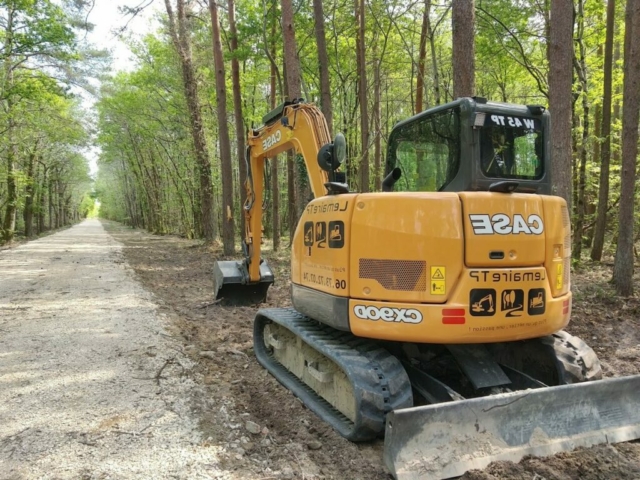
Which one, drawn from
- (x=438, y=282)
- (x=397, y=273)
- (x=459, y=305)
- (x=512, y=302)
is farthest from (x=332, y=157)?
(x=512, y=302)

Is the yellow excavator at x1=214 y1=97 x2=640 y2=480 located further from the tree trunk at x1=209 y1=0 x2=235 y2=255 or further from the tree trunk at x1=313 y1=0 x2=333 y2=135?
the tree trunk at x1=209 y1=0 x2=235 y2=255

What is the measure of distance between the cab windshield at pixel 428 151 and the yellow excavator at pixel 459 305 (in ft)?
0.06

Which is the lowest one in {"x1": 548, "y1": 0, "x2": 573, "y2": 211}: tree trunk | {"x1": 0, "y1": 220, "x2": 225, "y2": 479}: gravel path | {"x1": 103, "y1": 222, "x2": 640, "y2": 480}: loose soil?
{"x1": 103, "y1": 222, "x2": 640, "y2": 480}: loose soil

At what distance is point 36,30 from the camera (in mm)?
17250

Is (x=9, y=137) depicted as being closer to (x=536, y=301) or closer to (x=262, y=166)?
(x=262, y=166)

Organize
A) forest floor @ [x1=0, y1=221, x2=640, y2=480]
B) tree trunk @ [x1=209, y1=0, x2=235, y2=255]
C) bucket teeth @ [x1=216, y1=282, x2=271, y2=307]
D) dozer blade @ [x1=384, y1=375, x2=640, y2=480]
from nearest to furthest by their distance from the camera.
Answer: dozer blade @ [x1=384, y1=375, x2=640, y2=480], forest floor @ [x1=0, y1=221, x2=640, y2=480], bucket teeth @ [x1=216, y1=282, x2=271, y2=307], tree trunk @ [x1=209, y1=0, x2=235, y2=255]

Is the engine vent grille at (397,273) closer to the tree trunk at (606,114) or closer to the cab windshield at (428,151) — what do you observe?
the cab windshield at (428,151)

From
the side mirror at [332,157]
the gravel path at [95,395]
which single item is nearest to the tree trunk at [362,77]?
the gravel path at [95,395]

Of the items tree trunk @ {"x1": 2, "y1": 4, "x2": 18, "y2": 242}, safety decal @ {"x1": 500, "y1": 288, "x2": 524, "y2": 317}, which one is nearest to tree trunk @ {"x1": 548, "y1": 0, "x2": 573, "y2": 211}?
safety decal @ {"x1": 500, "y1": 288, "x2": 524, "y2": 317}

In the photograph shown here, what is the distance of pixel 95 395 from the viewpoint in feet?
14.1

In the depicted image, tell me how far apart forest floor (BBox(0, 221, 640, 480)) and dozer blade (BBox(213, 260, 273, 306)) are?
0.89 ft

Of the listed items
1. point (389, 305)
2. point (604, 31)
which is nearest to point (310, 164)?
point (389, 305)

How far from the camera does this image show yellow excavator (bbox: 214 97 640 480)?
319cm

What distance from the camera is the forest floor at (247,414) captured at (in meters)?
3.10
